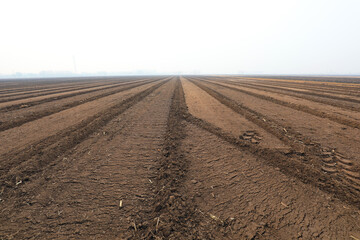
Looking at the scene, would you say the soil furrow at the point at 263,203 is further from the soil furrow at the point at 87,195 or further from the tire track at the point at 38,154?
the tire track at the point at 38,154

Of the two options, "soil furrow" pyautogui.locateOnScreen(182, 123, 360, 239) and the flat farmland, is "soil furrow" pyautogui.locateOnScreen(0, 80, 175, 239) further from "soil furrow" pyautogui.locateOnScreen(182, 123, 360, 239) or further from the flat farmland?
"soil furrow" pyautogui.locateOnScreen(182, 123, 360, 239)

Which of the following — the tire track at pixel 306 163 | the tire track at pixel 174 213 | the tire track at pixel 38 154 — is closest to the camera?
the tire track at pixel 174 213

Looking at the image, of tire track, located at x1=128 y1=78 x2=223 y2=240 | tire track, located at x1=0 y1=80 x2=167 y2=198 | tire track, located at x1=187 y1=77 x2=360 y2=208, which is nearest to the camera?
tire track, located at x1=128 y1=78 x2=223 y2=240

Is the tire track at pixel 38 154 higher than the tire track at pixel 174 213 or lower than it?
higher

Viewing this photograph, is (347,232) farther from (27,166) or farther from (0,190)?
(27,166)

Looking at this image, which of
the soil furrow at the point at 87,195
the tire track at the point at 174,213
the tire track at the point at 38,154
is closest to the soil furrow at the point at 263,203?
the tire track at the point at 174,213

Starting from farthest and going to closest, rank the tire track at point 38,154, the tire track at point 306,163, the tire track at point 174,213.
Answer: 1. the tire track at point 38,154
2. the tire track at point 306,163
3. the tire track at point 174,213

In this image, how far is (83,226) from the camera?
1.89 m

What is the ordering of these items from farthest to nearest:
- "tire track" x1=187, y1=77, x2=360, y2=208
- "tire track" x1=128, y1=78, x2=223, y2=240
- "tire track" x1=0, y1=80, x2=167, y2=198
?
"tire track" x1=0, y1=80, x2=167, y2=198, "tire track" x1=187, y1=77, x2=360, y2=208, "tire track" x1=128, y1=78, x2=223, y2=240

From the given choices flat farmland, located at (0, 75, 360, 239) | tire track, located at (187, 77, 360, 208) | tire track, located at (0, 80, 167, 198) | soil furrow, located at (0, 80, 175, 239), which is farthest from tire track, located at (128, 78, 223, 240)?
tire track, located at (0, 80, 167, 198)

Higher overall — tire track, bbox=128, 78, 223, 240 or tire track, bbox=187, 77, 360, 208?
tire track, bbox=187, 77, 360, 208

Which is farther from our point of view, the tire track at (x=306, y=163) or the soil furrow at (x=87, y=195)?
the tire track at (x=306, y=163)

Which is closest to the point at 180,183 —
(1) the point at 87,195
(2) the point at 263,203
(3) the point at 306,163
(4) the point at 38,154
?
(2) the point at 263,203

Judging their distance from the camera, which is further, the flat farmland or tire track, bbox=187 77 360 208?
tire track, bbox=187 77 360 208
